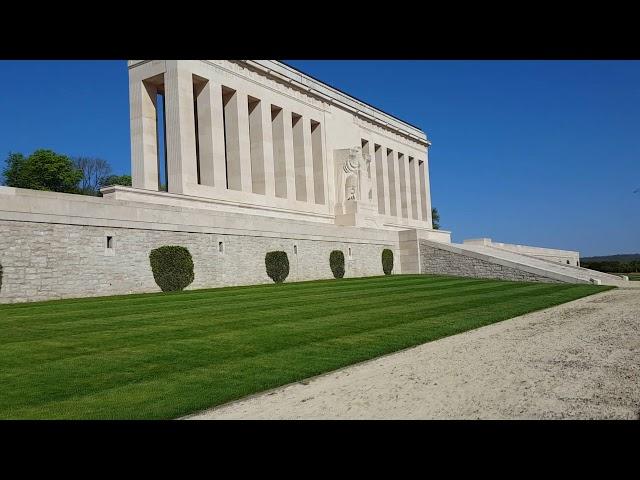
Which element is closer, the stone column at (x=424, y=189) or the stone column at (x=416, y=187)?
the stone column at (x=416, y=187)

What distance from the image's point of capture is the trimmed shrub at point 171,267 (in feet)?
62.7

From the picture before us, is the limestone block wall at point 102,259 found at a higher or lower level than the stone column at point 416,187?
lower

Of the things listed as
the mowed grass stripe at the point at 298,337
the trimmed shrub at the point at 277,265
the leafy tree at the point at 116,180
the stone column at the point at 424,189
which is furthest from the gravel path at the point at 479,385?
the leafy tree at the point at 116,180

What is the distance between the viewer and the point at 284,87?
3944 cm

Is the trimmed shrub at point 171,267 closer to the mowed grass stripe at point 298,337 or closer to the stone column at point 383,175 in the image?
the mowed grass stripe at point 298,337

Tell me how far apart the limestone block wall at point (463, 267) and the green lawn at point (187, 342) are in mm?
11391

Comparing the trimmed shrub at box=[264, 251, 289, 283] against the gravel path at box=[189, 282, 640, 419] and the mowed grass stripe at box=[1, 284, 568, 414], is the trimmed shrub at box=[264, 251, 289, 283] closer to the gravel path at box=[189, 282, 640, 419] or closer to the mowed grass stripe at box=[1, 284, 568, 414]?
the mowed grass stripe at box=[1, 284, 568, 414]

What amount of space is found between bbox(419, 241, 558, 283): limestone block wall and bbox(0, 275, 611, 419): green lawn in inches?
448

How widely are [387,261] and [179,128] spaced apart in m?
14.9

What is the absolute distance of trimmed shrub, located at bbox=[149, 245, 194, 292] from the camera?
753 inches

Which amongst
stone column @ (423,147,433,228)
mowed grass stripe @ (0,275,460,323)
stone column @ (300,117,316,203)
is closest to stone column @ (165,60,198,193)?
stone column @ (300,117,316,203)
